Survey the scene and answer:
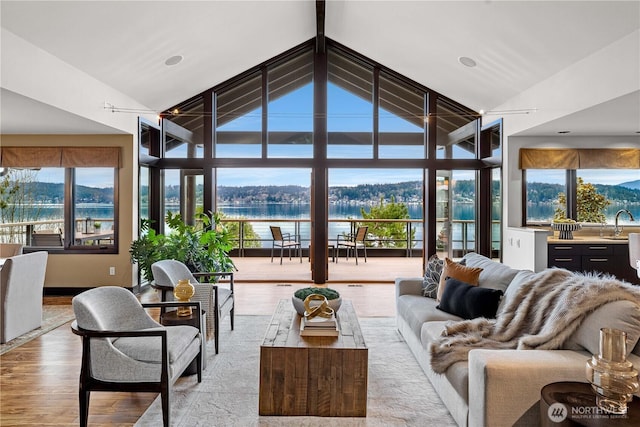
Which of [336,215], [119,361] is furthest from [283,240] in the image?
[119,361]

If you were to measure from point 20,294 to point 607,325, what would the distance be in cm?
482

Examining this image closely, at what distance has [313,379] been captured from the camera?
8.44 ft

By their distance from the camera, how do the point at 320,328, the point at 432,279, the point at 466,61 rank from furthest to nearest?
the point at 466,61 → the point at 432,279 → the point at 320,328

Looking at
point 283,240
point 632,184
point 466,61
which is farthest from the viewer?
point 283,240

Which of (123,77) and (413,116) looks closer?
(123,77)

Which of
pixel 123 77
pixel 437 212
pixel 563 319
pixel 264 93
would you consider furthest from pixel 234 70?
pixel 563 319

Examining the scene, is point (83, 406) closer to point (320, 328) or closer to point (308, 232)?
point (320, 328)

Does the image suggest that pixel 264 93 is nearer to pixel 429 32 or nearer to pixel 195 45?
pixel 195 45

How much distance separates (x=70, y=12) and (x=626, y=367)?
456 centimetres

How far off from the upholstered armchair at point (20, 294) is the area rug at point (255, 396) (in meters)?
1.93

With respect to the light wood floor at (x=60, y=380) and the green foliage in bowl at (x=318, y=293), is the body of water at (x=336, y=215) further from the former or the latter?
the green foliage in bowl at (x=318, y=293)

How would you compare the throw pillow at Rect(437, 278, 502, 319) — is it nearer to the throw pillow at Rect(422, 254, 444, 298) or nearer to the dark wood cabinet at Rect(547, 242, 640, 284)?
the throw pillow at Rect(422, 254, 444, 298)

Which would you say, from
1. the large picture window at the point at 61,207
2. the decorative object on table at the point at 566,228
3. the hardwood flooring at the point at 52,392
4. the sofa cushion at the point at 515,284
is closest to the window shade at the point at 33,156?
the large picture window at the point at 61,207

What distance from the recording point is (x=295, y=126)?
6973 millimetres
